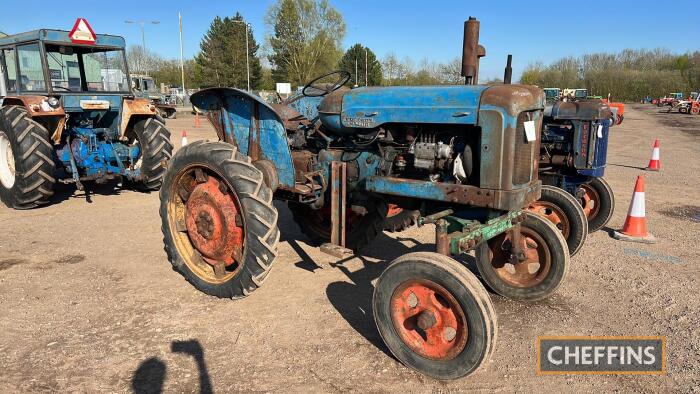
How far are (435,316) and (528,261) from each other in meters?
1.44

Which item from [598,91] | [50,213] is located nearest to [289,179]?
[50,213]

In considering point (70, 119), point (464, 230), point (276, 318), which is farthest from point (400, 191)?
point (70, 119)

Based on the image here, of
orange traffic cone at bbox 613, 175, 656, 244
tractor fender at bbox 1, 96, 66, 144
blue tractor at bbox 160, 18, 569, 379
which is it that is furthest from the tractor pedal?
tractor fender at bbox 1, 96, 66, 144

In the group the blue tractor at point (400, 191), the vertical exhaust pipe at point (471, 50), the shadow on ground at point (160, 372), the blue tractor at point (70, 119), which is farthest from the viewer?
the blue tractor at point (70, 119)

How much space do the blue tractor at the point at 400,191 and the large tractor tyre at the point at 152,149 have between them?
3.31 m

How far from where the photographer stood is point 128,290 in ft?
13.5

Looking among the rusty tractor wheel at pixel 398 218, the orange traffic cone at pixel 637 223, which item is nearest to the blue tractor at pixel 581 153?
the orange traffic cone at pixel 637 223

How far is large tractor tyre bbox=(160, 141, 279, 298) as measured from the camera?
3.57 metres

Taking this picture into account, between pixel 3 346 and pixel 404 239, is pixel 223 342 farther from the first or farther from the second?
pixel 404 239

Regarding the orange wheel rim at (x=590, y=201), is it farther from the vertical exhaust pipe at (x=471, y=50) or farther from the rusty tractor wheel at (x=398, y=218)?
the vertical exhaust pipe at (x=471, y=50)

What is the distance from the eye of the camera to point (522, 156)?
3.17 m

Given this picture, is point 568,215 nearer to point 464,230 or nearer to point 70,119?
point 464,230

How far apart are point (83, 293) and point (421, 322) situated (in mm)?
2884

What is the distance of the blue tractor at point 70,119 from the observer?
6.53m
